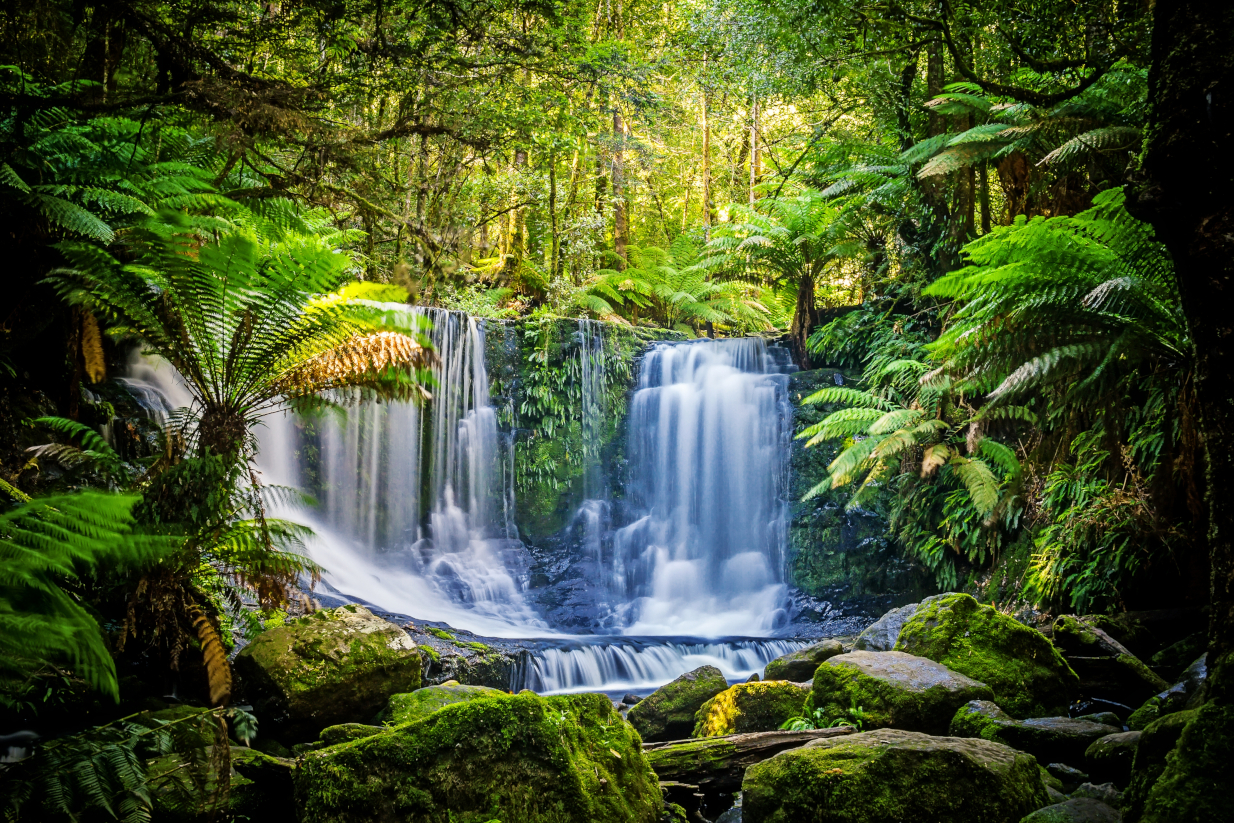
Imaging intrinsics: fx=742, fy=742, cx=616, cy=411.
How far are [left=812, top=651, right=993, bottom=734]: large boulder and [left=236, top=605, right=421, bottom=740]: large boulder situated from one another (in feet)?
7.54

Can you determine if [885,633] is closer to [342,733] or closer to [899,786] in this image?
[899,786]

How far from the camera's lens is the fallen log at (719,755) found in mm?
3471

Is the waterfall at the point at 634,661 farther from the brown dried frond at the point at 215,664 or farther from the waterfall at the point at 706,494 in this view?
the brown dried frond at the point at 215,664

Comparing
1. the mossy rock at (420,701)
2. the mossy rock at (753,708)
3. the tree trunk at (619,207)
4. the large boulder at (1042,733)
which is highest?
the tree trunk at (619,207)

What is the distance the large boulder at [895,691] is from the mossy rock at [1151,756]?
1445 mm

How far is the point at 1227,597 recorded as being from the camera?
6.62 ft

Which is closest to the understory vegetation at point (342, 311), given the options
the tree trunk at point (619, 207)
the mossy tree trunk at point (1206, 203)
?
the mossy tree trunk at point (1206, 203)

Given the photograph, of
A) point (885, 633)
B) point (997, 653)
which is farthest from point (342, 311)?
point (885, 633)

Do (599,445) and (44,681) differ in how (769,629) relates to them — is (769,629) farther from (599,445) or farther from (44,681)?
(44,681)

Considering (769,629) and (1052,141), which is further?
(769,629)

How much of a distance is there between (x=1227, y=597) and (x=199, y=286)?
4444 millimetres

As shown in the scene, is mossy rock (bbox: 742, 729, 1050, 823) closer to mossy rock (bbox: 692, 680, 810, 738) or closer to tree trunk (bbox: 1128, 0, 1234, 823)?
tree trunk (bbox: 1128, 0, 1234, 823)

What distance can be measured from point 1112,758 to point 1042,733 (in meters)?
0.35

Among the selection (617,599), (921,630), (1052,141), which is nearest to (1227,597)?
(921,630)
